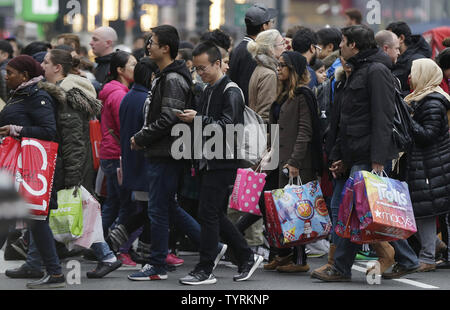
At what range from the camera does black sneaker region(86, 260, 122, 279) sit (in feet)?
29.3

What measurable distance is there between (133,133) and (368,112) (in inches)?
86.5

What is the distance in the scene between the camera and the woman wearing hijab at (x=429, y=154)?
364 inches

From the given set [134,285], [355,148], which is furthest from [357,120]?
[134,285]

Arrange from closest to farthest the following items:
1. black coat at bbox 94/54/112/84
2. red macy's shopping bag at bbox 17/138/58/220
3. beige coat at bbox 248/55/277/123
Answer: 1. red macy's shopping bag at bbox 17/138/58/220
2. beige coat at bbox 248/55/277/123
3. black coat at bbox 94/54/112/84

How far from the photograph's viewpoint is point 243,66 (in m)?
10.7

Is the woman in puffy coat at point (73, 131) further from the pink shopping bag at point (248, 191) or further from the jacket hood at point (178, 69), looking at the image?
the pink shopping bag at point (248, 191)

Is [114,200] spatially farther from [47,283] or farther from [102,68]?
[102,68]

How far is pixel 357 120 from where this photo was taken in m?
8.32

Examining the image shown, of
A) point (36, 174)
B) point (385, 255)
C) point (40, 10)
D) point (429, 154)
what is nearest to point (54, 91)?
point (36, 174)

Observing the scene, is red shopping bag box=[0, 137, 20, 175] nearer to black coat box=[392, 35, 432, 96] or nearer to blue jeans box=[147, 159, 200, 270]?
blue jeans box=[147, 159, 200, 270]

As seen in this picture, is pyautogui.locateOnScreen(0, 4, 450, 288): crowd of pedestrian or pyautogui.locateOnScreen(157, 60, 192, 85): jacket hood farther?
pyautogui.locateOnScreen(157, 60, 192, 85): jacket hood

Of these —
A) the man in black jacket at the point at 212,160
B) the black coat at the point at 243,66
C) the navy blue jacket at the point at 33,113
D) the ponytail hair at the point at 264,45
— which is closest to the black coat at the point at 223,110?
the man in black jacket at the point at 212,160

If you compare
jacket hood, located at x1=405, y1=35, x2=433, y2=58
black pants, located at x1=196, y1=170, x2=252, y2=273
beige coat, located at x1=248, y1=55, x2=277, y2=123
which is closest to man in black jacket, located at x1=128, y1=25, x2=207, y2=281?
black pants, located at x1=196, y1=170, x2=252, y2=273

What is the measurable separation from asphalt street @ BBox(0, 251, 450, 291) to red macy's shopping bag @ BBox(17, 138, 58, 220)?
0.78 meters
